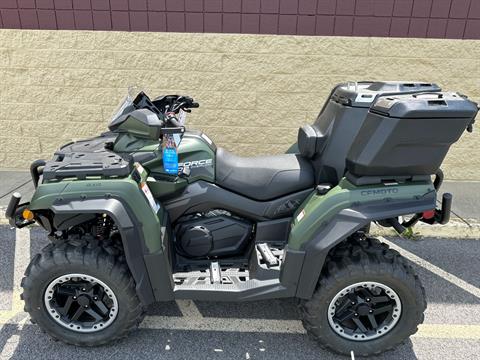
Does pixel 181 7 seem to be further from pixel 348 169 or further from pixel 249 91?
pixel 348 169

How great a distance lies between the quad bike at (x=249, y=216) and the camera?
2.48 metres

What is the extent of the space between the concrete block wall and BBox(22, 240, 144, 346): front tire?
327cm

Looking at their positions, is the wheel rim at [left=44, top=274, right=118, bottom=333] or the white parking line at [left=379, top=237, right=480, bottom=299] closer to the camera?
the wheel rim at [left=44, top=274, right=118, bottom=333]

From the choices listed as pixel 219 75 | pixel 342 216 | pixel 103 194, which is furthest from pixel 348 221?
pixel 219 75

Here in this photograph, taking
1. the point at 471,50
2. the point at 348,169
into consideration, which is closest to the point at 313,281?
the point at 348,169

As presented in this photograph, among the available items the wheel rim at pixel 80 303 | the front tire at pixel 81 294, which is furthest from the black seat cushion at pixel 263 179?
the wheel rim at pixel 80 303

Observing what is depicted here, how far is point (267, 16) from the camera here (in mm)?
5152

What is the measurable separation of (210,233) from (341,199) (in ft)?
3.23

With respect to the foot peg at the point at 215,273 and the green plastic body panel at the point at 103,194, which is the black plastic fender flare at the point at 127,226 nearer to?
the green plastic body panel at the point at 103,194

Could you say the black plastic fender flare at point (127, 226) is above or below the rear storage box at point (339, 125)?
below

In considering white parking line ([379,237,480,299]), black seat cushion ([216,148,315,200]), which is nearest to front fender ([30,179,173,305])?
black seat cushion ([216,148,315,200])

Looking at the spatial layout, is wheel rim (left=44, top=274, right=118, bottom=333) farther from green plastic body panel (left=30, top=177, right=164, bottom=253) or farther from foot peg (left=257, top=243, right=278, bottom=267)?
foot peg (left=257, top=243, right=278, bottom=267)

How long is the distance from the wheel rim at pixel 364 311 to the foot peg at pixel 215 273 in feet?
2.47

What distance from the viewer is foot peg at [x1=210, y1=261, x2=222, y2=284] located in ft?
9.10
